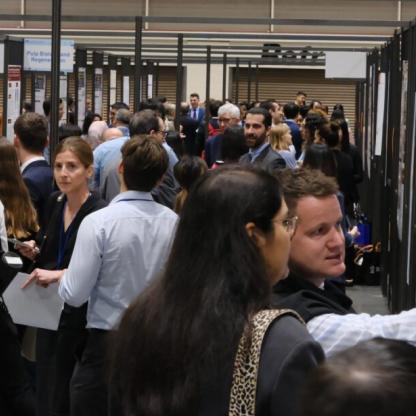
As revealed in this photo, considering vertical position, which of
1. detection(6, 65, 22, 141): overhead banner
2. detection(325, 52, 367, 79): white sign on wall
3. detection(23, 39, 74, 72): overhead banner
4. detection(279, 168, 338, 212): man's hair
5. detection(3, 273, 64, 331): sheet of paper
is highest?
detection(325, 52, 367, 79): white sign on wall

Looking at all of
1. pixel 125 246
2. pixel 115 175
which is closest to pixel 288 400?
pixel 125 246

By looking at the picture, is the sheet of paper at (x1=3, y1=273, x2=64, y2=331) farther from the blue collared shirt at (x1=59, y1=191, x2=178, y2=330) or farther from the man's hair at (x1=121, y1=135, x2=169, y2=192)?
the man's hair at (x1=121, y1=135, x2=169, y2=192)

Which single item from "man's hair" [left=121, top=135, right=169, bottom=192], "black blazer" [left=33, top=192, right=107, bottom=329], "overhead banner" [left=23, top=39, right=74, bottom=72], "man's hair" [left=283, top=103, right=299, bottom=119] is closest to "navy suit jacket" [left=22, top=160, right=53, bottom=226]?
"black blazer" [left=33, top=192, right=107, bottom=329]

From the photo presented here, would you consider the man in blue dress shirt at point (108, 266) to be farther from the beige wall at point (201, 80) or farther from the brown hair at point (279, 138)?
the beige wall at point (201, 80)

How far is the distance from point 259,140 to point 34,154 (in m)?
2.94

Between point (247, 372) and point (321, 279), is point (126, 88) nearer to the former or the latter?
point (321, 279)

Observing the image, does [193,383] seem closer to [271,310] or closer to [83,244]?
[271,310]

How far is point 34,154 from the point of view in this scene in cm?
816

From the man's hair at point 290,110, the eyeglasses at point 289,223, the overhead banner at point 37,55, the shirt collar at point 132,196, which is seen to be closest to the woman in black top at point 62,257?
the shirt collar at point 132,196

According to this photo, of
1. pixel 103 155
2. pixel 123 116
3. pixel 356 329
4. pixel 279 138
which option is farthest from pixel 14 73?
pixel 356 329

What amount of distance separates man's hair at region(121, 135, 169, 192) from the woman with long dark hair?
2.87m

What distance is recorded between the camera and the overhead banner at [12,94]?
44.9ft

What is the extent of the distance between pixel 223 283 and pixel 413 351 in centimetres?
83

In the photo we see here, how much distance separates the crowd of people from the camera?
2.48 meters
